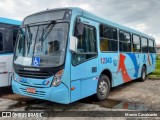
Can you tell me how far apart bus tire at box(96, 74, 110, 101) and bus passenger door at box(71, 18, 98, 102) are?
1.26 ft

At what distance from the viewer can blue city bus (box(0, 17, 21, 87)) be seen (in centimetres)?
841

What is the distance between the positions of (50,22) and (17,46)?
149cm

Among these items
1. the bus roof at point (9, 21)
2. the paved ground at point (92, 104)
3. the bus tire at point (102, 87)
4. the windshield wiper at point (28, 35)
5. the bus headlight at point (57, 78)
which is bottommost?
the paved ground at point (92, 104)

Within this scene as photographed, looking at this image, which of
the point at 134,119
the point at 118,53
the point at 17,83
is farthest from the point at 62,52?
the point at 118,53

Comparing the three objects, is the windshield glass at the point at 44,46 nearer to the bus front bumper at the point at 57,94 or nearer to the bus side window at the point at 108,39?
the bus front bumper at the point at 57,94

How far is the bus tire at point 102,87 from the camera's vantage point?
24.7ft

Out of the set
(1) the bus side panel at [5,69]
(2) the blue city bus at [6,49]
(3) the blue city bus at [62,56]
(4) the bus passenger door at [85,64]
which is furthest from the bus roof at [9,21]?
(4) the bus passenger door at [85,64]

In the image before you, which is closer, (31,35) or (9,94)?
(31,35)

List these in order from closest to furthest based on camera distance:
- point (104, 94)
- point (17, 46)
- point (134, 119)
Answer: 1. point (134, 119)
2. point (17, 46)
3. point (104, 94)

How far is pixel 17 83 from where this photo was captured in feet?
21.7

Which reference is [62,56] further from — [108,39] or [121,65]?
[121,65]

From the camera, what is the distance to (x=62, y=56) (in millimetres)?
5848

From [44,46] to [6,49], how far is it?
3094 mm

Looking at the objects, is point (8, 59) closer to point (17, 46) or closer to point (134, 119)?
point (17, 46)
